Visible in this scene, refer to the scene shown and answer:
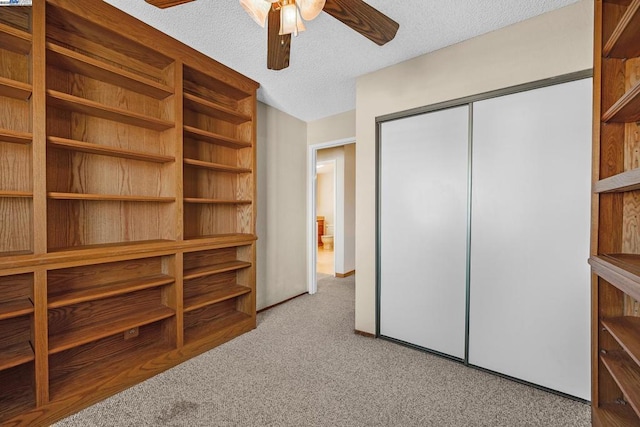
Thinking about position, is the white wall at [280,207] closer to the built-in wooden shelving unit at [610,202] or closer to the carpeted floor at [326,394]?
the carpeted floor at [326,394]

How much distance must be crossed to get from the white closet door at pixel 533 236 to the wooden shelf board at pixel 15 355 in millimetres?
2758

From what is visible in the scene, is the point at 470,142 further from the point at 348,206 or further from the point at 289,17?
the point at 348,206

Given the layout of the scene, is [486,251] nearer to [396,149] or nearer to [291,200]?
[396,149]

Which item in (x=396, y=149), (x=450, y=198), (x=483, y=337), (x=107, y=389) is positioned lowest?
(x=107, y=389)

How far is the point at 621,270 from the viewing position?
3.38 ft

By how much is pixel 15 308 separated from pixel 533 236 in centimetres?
307

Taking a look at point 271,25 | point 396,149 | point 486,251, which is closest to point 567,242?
point 486,251

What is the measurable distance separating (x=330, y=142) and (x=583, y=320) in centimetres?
290

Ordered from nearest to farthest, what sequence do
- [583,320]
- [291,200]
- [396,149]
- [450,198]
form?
[583,320]
[450,198]
[396,149]
[291,200]

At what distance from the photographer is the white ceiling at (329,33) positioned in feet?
5.59

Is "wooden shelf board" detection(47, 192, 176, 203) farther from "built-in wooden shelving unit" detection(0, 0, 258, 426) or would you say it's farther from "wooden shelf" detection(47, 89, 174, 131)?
"wooden shelf" detection(47, 89, 174, 131)

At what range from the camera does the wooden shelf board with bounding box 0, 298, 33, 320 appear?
4.71ft

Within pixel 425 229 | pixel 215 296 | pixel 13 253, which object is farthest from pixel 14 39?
pixel 425 229

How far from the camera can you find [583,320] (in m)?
1.68
